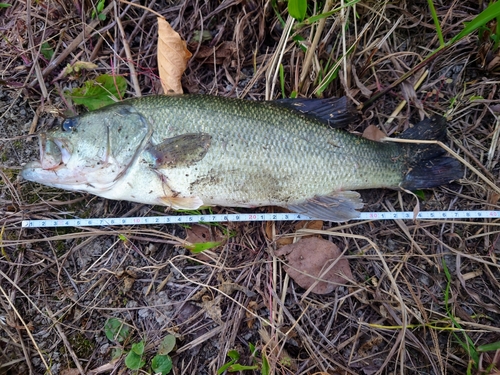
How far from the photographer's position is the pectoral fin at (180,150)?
8.38 ft

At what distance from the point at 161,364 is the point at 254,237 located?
123 cm

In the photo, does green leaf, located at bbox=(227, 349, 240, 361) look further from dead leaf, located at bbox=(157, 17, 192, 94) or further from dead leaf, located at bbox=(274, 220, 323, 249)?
dead leaf, located at bbox=(157, 17, 192, 94)

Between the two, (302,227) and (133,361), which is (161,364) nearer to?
(133,361)

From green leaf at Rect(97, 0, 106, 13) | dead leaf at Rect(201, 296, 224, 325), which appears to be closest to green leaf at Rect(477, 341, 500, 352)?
dead leaf at Rect(201, 296, 224, 325)

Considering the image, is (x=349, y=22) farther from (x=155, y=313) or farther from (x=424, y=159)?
(x=155, y=313)

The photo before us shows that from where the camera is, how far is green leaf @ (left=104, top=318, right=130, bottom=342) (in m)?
2.71

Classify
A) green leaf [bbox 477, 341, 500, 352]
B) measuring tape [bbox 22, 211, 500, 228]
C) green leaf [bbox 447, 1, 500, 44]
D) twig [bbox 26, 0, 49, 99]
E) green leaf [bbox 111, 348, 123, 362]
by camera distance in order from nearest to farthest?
green leaf [bbox 447, 1, 500, 44] → green leaf [bbox 477, 341, 500, 352] → green leaf [bbox 111, 348, 123, 362] → measuring tape [bbox 22, 211, 500, 228] → twig [bbox 26, 0, 49, 99]

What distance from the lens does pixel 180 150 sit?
2547 millimetres

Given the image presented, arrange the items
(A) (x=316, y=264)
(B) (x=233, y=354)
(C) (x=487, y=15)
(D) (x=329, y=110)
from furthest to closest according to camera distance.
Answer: (D) (x=329, y=110), (A) (x=316, y=264), (B) (x=233, y=354), (C) (x=487, y=15)

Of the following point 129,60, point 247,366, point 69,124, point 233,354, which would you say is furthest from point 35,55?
point 247,366

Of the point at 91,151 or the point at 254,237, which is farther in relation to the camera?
the point at 254,237

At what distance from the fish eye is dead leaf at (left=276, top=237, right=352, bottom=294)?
6.37 feet

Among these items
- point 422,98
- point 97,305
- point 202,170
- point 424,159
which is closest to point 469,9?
point 422,98

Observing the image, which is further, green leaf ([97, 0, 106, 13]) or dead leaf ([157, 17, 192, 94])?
green leaf ([97, 0, 106, 13])
